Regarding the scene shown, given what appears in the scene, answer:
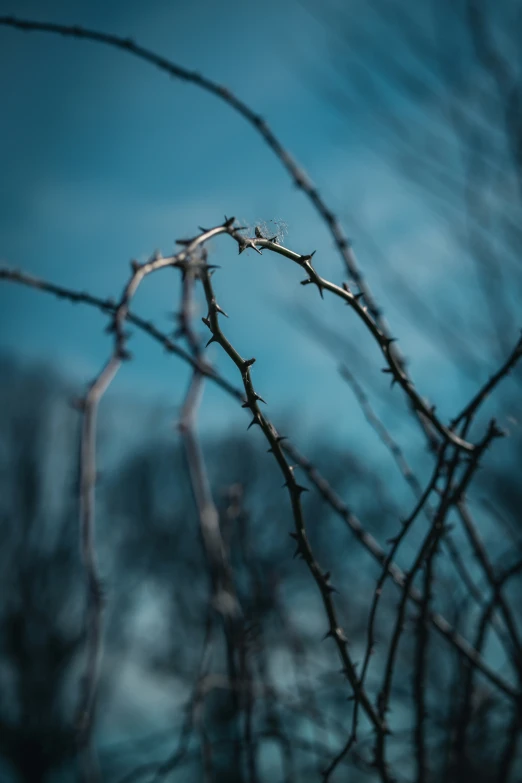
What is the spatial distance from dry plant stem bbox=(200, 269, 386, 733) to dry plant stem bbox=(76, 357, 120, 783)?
0.16m

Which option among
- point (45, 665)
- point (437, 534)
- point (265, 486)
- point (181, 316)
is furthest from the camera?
point (45, 665)

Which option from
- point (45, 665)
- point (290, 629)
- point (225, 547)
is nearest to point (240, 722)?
point (290, 629)

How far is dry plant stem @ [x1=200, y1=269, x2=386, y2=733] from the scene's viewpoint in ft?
2.05

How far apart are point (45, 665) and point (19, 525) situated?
2917 mm

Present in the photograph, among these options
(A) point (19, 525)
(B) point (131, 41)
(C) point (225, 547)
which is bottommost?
(C) point (225, 547)

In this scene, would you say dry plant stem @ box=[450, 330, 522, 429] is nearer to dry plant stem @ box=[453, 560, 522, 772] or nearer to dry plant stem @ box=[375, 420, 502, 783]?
dry plant stem @ box=[375, 420, 502, 783]

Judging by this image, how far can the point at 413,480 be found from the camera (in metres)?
1.30

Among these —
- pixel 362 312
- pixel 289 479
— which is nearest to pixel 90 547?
pixel 289 479

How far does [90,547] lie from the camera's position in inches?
28.4

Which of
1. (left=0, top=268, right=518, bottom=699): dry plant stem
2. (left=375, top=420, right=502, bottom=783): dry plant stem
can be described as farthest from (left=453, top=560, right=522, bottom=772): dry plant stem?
(left=375, top=420, right=502, bottom=783): dry plant stem

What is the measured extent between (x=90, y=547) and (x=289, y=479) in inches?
8.7

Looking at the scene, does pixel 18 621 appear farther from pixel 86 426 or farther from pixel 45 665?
pixel 86 426

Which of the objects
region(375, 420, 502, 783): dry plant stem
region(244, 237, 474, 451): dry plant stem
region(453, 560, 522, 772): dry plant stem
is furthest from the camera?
region(453, 560, 522, 772): dry plant stem

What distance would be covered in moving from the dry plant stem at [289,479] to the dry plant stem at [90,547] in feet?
0.51
